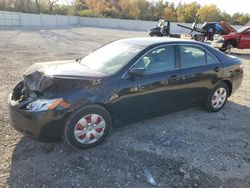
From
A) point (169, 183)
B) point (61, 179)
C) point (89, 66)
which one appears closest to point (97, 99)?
A: point (89, 66)

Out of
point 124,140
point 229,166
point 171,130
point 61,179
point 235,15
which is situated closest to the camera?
point 61,179

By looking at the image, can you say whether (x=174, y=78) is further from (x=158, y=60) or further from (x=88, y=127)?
(x=88, y=127)

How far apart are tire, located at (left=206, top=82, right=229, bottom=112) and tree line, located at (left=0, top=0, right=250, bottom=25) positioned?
155 ft

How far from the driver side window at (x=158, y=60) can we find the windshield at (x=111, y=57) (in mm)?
183

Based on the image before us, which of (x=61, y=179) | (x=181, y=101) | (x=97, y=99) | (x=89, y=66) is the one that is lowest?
(x=61, y=179)

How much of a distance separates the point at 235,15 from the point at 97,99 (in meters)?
58.0

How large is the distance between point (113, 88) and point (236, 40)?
12.4 metres

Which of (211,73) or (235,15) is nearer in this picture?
(211,73)

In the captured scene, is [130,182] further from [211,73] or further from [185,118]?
[211,73]

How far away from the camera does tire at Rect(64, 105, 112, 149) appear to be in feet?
11.1

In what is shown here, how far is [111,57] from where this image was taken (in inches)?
165

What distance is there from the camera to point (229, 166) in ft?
11.2

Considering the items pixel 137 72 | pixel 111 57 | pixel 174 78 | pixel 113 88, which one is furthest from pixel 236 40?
pixel 113 88

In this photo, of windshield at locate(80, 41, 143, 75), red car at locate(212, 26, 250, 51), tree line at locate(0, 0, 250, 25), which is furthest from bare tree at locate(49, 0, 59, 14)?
windshield at locate(80, 41, 143, 75)
